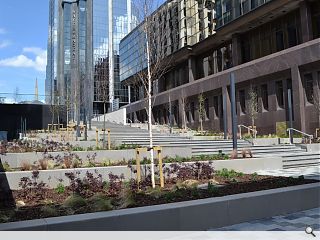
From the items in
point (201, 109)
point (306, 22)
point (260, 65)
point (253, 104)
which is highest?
point (306, 22)

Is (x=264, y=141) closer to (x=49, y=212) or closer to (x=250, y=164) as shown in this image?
(x=250, y=164)

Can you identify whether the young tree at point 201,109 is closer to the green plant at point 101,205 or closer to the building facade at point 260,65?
the building facade at point 260,65

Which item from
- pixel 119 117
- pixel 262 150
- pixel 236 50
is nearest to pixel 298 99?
pixel 236 50

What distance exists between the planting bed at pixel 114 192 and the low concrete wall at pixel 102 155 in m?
3.08

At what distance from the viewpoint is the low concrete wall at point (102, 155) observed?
13.7 meters

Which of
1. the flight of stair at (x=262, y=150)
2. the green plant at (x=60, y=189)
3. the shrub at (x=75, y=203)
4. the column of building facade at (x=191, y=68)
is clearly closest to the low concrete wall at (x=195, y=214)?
the shrub at (x=75, y=203)

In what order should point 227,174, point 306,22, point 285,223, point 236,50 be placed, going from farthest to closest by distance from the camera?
point 236,50, point 306,22, point 227,174, point 285,223

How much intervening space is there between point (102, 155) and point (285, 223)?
895 cm

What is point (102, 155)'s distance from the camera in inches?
578

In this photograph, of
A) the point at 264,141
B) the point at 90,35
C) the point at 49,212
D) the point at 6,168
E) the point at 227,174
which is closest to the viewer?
the point at 49,212

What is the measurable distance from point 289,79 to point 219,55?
49.7ft

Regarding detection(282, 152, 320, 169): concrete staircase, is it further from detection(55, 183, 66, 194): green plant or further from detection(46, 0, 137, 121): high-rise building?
detection(46, 0, 137, 121): high-rise building

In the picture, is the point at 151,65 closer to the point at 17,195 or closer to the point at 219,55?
the point at 17,195

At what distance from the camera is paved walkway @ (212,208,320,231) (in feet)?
22.4
